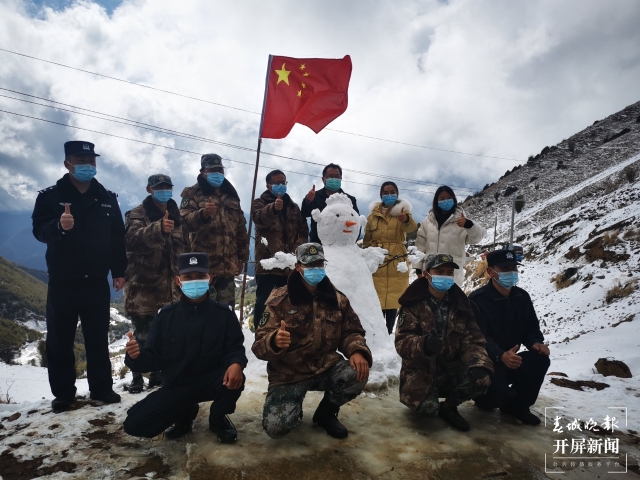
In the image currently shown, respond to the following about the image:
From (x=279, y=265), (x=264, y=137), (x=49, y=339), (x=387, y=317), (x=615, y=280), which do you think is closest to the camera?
(x=49, y=339)

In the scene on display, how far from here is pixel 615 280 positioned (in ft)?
28.0

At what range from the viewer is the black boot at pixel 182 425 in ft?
9.10

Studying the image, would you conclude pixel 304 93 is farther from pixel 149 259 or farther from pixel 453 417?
pixel 453 417


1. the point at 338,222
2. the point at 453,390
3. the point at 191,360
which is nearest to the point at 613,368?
the point at 453,390

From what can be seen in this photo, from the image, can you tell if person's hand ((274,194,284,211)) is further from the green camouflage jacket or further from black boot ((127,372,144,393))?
black boot ((127,372,144,393))

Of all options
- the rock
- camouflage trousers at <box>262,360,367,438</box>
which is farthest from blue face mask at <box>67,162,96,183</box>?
the rock

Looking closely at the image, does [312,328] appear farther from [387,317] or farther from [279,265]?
[387,317]

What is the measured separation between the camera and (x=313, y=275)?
3031 mm

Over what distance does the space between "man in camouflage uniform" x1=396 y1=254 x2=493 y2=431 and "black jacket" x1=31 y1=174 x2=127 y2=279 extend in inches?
107

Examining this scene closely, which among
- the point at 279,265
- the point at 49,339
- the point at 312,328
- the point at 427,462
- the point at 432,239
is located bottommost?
the point at 427,462

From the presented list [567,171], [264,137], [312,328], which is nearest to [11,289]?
[264,137]

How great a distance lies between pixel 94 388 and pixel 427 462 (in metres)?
2.91

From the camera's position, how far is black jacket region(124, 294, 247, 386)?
2.76 m

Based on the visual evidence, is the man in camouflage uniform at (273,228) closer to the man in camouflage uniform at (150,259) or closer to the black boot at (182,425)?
the man in camouflage uniform at (150,259)
